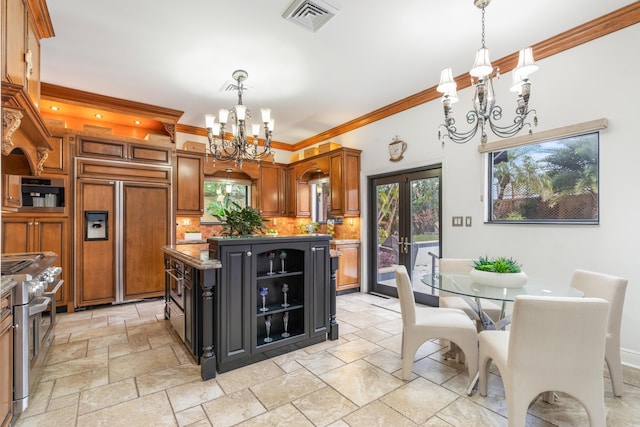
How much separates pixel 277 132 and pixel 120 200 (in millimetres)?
3027

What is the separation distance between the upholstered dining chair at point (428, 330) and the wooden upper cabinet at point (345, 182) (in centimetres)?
288

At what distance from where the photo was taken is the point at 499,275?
234cm

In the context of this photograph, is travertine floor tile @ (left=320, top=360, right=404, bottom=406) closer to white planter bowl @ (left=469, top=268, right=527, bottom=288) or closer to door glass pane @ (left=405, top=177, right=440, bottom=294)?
white planter bowl @ (left=469, top=268, right=527, bottom=288)

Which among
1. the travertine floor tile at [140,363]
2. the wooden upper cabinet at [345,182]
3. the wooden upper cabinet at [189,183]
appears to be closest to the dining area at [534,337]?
the travertine floor tile at [140,363]

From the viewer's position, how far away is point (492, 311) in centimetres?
282

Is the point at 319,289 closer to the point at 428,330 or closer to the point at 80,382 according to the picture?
the point at 428,330

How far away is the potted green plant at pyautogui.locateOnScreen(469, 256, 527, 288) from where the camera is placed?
234 centimetres

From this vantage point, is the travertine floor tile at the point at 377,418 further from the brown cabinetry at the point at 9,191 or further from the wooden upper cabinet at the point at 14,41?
the brown cabinetry at the point at 9,191

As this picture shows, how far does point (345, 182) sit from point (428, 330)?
3.21 meters

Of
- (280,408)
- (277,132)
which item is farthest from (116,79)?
(280,408)

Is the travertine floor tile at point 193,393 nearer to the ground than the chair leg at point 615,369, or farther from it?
nearer to the ground

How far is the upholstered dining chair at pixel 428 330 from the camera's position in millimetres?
2330

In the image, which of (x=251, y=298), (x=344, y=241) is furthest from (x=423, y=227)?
(x=251, y=298)

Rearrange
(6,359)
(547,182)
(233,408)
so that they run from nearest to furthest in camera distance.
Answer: (6,359) → (233,408) → (547,182)
